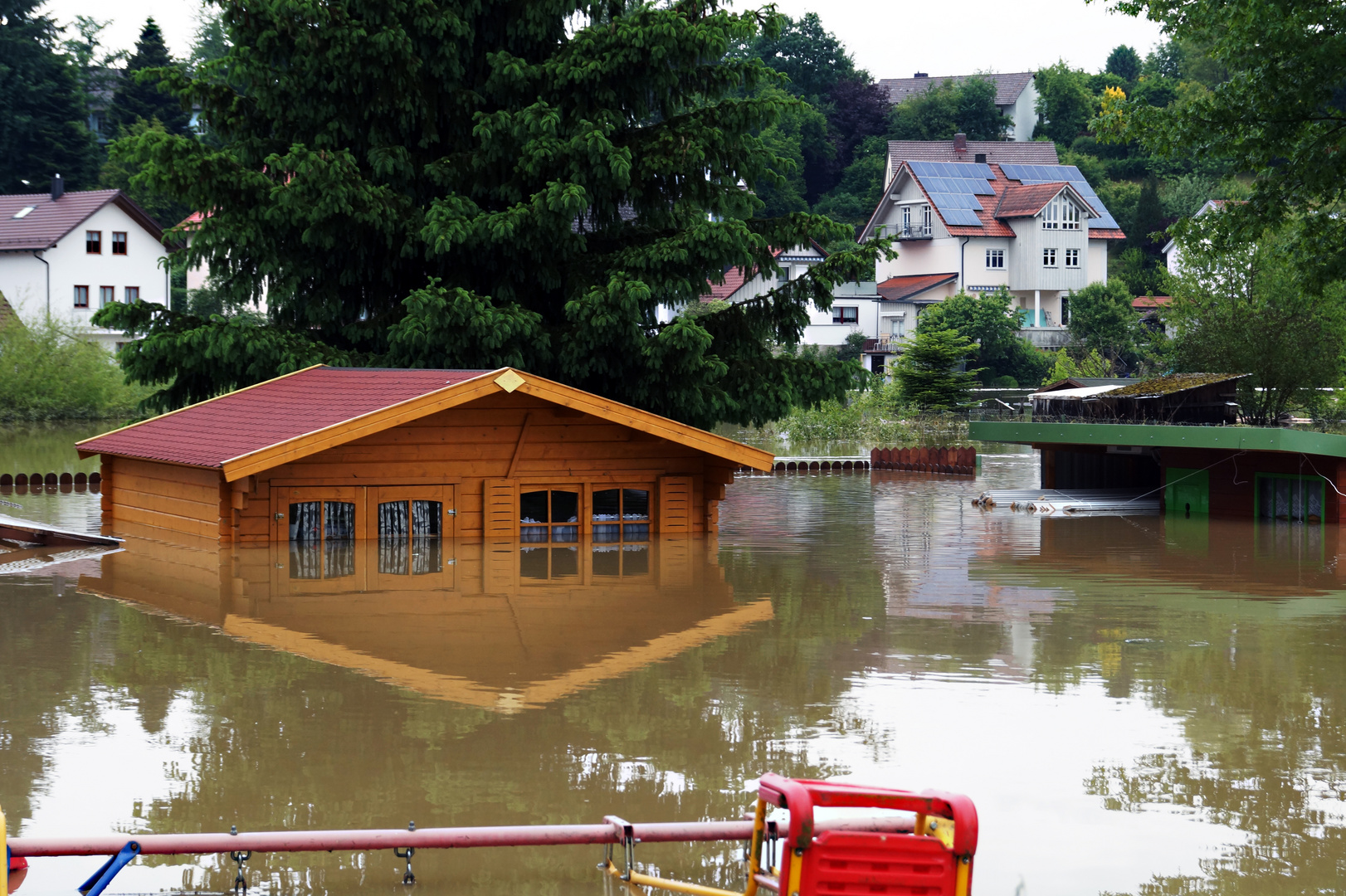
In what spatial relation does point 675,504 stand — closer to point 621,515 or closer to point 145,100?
point 621,515

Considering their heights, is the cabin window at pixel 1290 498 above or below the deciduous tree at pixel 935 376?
below

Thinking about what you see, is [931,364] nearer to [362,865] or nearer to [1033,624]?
[1033,624]

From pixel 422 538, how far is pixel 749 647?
36.1ft

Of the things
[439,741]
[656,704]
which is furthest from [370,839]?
[656,704]

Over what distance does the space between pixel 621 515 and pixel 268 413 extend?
6.37 metres

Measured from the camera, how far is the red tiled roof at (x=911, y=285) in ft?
283

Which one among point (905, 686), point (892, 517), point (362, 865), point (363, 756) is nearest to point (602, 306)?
point (892, 517)

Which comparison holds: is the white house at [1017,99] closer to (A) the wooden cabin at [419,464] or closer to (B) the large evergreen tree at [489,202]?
(B) the large evergreen tree at [489,202]

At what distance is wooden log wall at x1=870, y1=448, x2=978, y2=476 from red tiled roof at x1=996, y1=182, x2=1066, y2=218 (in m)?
43.7

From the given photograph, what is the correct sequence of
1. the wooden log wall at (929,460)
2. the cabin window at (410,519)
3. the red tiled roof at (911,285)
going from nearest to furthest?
the cabin window at (410,519) < the wooden log wall at (929,460) < the red tiled roof at (911,285)

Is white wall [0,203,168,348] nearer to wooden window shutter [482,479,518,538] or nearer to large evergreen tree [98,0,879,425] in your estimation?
large evergreen tree [98,0,879,425]

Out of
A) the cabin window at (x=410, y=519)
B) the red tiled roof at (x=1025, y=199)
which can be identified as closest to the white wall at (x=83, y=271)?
the red tiled roof at (x=1025, y=199)

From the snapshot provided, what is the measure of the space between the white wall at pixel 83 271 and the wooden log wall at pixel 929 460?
41.6m

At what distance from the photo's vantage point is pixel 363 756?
11.2m
